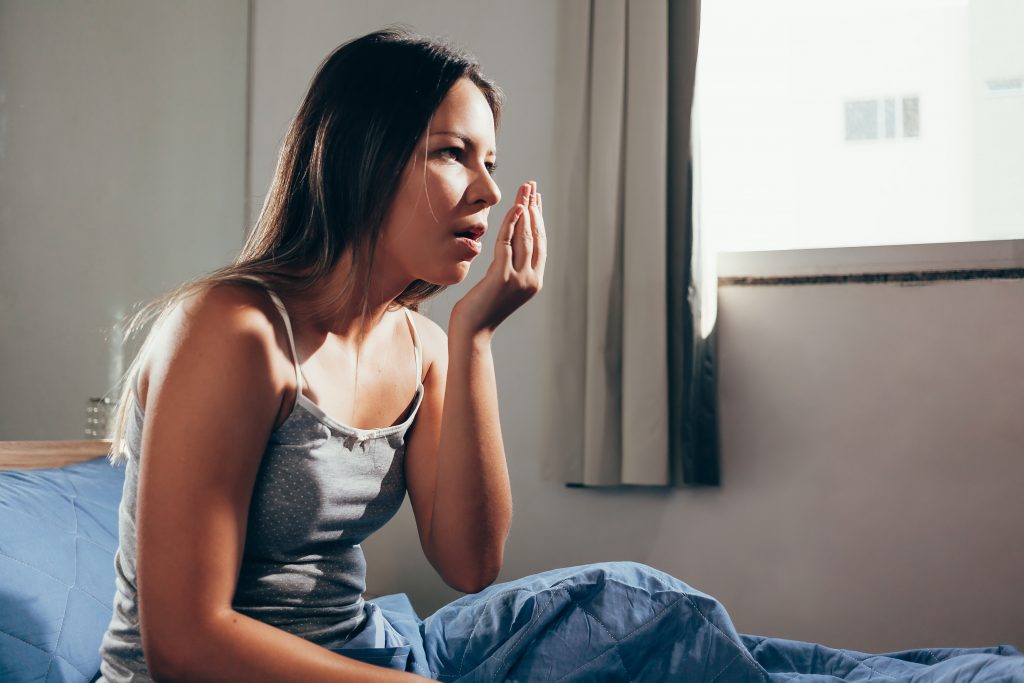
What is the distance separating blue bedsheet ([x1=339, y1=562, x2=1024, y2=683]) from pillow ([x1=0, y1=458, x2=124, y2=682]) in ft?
1.36

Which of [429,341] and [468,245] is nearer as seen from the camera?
[468,245]

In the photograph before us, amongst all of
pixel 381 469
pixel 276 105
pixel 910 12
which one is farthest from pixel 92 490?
pixel 910 12

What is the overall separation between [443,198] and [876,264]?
1.41m

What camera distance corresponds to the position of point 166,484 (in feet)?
2.47

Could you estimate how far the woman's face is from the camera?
935 mm

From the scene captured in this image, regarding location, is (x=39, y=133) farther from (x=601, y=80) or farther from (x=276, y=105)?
(x=601, y=80)

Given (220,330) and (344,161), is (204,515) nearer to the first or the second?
(220,330)

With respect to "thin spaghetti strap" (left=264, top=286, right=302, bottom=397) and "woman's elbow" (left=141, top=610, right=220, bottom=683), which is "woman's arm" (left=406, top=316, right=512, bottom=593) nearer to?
"thin spaghetti strap" (left=264, top=286, right=302, bottom=397)

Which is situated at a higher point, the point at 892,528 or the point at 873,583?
the point at 892,528

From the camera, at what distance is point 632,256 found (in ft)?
6.78

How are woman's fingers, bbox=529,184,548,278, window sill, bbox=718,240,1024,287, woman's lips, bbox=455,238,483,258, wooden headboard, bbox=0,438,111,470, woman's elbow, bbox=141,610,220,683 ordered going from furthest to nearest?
window sill, bbox=718,240,1024,287, wooden headboard, bbox=0,438,111,470, woman's fingers, bbox=529,184,548,278, woman's lips, bbox=455,238,483,258, woman's elbow, bbox=141,610,220,683

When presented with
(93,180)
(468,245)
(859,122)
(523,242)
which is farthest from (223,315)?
(859,122)

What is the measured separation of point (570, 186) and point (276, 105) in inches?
38.2

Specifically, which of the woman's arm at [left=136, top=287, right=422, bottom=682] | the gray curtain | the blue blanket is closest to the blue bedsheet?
the blue blanket
